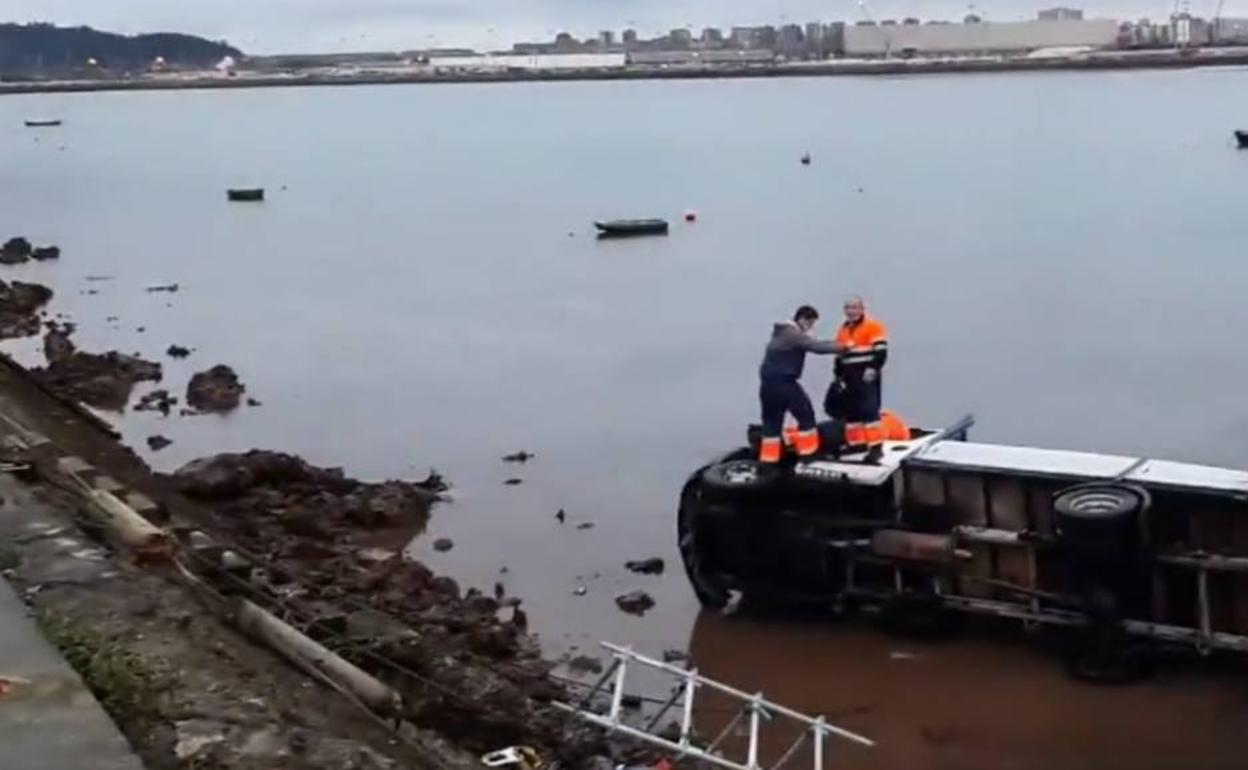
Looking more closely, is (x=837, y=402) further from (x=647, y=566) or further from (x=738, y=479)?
(x=647, y=566)

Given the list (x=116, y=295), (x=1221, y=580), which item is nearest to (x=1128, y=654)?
(x=1221, y=580)

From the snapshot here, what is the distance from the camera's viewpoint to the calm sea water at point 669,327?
1501 cm

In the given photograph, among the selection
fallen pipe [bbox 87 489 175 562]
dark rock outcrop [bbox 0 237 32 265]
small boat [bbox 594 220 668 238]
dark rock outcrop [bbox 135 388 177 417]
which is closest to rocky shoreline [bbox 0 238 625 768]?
fallen pipe [bbox 87 489 175 562]

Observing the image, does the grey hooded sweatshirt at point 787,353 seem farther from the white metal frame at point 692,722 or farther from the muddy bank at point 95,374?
the muddy bank at point 95,374

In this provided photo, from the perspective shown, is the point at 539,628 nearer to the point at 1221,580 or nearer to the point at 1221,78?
the point at 1221,580

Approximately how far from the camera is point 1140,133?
11081 centimetres

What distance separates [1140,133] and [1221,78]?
88.0m

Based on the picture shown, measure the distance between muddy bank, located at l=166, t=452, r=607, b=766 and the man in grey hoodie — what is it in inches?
103

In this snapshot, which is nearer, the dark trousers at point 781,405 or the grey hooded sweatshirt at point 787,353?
the dark trousers at point 781,405

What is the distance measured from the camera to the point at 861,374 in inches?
589

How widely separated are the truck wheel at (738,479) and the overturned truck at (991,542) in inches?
0.6

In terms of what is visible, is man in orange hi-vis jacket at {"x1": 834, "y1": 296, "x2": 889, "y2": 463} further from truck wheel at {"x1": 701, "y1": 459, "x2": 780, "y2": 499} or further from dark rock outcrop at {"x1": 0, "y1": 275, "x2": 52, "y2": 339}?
dark rock outcrop at {"x1": 0, "y1": 275, "x2": 52, "y2": 339}

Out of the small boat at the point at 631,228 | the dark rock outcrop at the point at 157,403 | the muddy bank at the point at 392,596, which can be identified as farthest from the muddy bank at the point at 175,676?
the small boat at the point at 631,228

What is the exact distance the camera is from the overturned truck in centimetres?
1264
